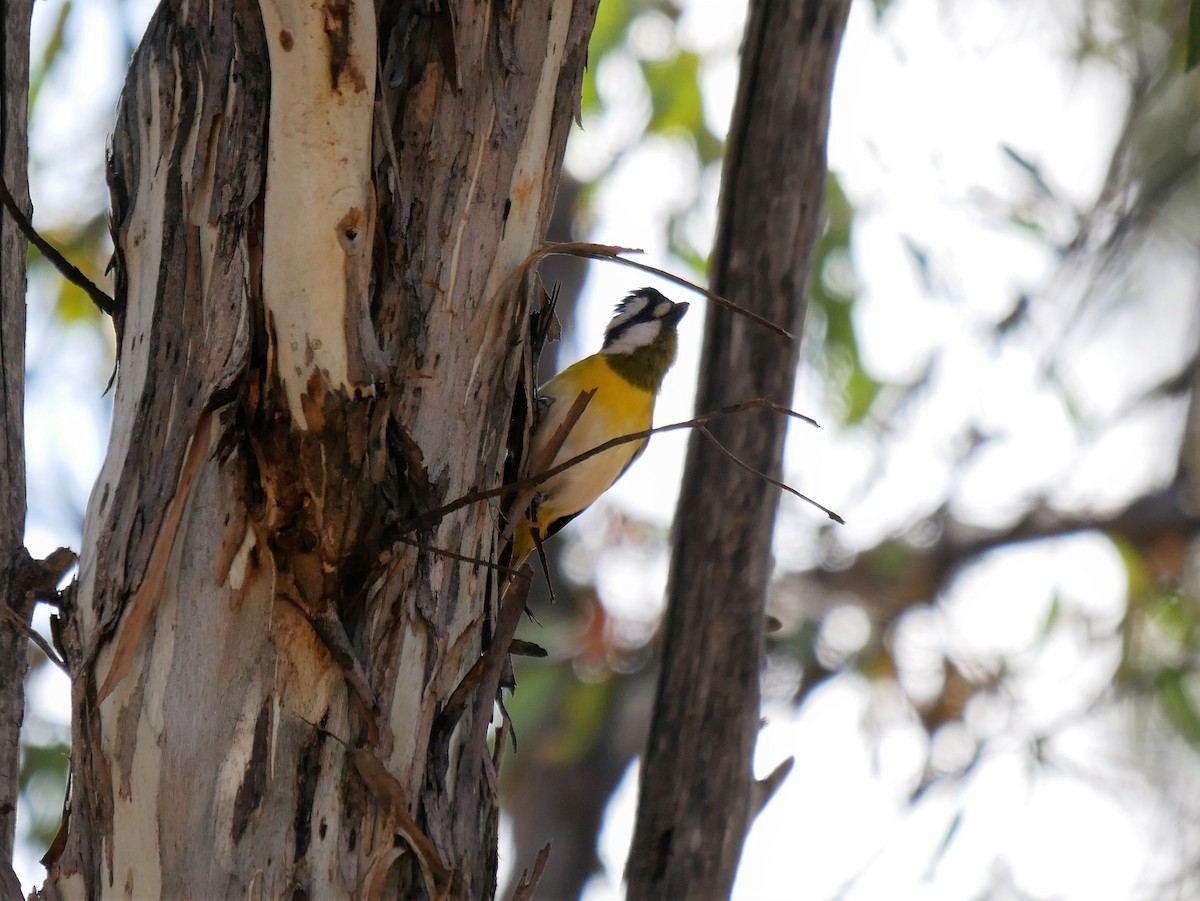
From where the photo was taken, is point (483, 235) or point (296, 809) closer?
point (296, 809)

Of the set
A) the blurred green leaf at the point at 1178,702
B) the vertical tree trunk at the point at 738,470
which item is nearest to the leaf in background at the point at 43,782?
the vertical tree trunk at the point at 738,470

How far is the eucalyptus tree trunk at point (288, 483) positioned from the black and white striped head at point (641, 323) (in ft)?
3.94

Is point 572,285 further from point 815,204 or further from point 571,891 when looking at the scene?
point 815,204

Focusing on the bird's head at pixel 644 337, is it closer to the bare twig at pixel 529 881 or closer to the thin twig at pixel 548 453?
the thin twig at pixel 548 453

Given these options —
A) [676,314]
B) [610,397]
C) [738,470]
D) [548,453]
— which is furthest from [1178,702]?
[548,453]

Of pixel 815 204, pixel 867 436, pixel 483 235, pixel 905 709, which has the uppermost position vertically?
pixel 867 436

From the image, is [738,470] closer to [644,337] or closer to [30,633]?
[644,337]

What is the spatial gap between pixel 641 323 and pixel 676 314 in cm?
9

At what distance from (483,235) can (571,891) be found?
4417 millimetres

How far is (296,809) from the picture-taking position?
1.07 meters

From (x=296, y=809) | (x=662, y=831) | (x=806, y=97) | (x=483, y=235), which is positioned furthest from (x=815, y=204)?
(x=296, y=809)

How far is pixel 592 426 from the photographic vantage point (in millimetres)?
2266

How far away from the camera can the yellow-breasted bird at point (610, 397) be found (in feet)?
7.33

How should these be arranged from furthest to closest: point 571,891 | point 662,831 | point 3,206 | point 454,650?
point 571,891 < point 662,831 < point 3,206 < point 454,650
